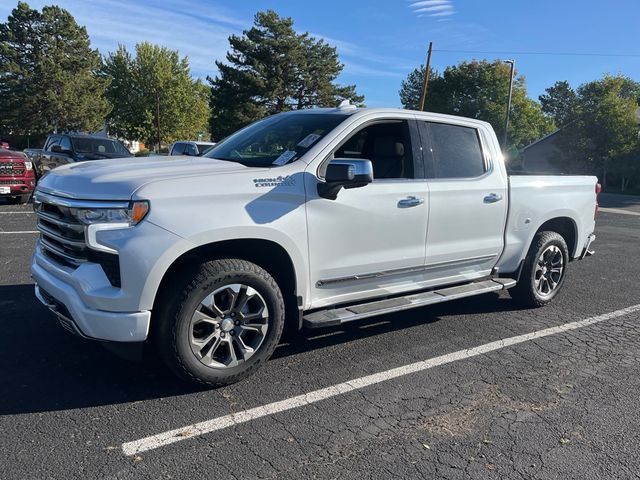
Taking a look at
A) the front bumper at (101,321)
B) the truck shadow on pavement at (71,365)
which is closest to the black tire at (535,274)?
the truck shadow on pavement at (71,365)

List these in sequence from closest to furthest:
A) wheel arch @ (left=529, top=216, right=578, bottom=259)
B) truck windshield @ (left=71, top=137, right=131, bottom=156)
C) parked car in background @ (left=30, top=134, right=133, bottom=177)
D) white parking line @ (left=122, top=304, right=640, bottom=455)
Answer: white parking line @ (left=122, top=304, right=640, bottom=455) → wheel arch @ (left=529, top=216, right=578, bottom=259) → parked car in background @ (left=30, top=134, right=133, bottom=177) → truck windshield @ (left=71, top=137, right=131, bottom=156)

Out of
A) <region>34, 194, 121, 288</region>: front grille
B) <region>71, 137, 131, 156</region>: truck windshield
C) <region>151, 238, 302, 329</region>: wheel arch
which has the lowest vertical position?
<region>151, 238, 302, 329</region>: wheel arch

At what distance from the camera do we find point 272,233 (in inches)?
144

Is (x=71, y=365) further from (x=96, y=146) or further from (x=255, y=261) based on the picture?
(x=96, y=146)

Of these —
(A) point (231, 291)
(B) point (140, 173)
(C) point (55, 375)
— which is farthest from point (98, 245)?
(C) point (55, 375)

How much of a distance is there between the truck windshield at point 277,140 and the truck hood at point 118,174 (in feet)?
0.92

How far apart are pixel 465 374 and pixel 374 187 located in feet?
5.18

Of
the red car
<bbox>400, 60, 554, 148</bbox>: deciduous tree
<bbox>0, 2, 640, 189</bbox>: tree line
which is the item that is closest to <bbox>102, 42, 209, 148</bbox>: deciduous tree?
<bbox>0, 2, 640, 189</bbox>: tree line

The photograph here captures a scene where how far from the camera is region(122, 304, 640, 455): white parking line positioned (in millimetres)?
3020

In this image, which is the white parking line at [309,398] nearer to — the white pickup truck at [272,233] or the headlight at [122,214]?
the white pickup truck at [272,233]

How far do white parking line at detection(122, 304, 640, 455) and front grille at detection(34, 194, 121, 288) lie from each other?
0.93m

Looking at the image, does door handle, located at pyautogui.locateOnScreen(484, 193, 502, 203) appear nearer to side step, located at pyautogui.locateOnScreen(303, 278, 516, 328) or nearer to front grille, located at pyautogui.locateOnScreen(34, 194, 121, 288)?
side step, located at pyautogui.locateOnScreen(303, 278, 516, 328)

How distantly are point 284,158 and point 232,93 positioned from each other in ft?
140

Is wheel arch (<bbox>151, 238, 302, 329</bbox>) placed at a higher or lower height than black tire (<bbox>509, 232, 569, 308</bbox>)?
higher
